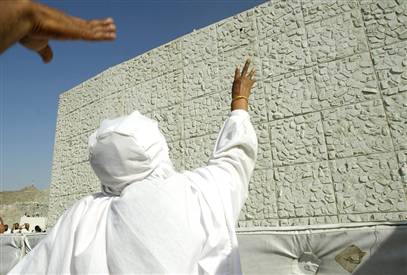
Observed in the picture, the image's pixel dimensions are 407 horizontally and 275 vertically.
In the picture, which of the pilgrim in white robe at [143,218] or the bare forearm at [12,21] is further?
the pilgrim in white robe at [143,218]

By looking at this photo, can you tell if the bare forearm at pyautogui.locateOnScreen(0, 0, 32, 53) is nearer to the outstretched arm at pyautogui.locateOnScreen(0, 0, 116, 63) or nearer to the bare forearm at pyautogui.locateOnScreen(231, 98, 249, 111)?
the outstretched arm at pyautogui.locateOnScreen(0, 0, 116, 63)

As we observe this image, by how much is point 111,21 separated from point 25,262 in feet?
2.91

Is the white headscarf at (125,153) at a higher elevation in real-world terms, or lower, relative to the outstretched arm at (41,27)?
lower

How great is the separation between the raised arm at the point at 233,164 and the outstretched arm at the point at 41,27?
0.59 meters

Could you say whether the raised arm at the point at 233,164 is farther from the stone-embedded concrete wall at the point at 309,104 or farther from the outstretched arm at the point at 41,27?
the stone-embedded concrete wall at the point at 309,104

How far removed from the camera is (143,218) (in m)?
0.90

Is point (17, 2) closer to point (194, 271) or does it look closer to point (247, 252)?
point (194, 271)

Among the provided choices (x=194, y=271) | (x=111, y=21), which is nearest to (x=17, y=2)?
(x=111, y=21)

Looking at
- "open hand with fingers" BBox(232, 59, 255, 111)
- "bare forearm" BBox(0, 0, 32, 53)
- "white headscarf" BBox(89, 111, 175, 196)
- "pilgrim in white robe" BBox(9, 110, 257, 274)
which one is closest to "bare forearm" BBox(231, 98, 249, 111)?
"open hand with fingers" BBox(232, 59, 255, 111)

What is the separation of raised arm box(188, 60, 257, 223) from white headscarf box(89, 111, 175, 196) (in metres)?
0.18

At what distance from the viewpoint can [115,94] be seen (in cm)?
516

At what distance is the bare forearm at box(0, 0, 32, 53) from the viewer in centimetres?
46

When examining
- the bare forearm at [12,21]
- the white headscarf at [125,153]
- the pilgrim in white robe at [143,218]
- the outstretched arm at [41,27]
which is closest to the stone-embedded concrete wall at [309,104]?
the pilgrim in white robe at [143,218]

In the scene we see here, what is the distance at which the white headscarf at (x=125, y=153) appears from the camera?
980 mm
